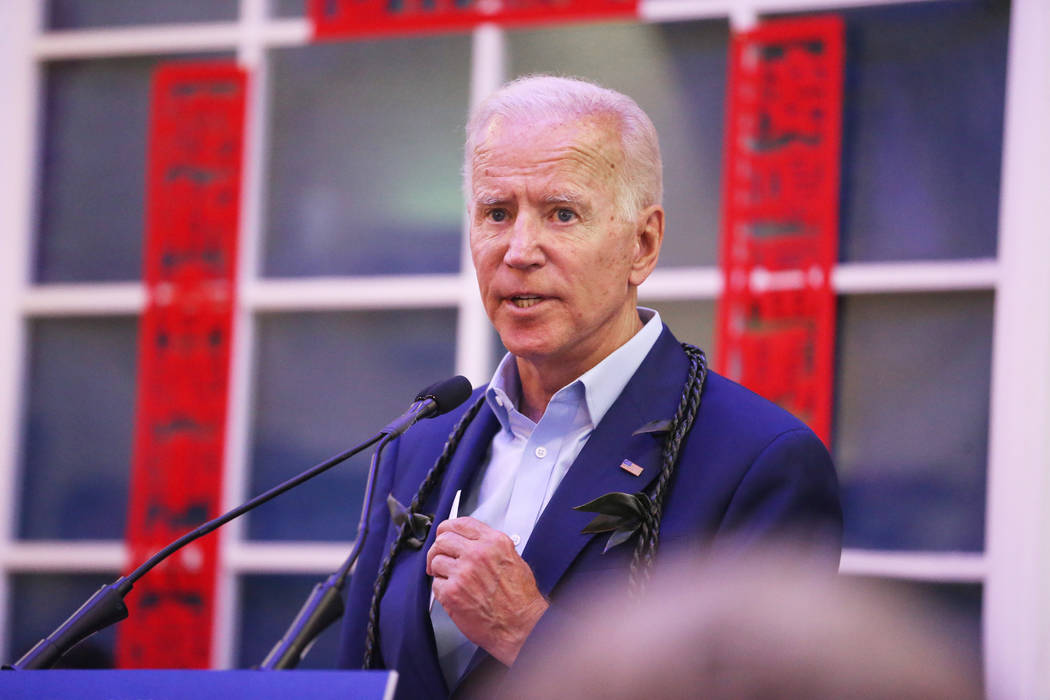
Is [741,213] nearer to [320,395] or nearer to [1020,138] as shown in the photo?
[1020,138]

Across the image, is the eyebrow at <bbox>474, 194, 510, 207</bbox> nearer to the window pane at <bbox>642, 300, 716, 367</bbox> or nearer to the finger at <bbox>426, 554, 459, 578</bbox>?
the finger at <bbox>426, 554, 459, 578</bbox>

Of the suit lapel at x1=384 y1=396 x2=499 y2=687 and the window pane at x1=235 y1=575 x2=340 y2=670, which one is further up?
the suit lapel at x1=384 y1=396 x2=499 y2=687

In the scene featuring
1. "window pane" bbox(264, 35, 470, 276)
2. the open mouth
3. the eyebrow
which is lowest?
the open mouth

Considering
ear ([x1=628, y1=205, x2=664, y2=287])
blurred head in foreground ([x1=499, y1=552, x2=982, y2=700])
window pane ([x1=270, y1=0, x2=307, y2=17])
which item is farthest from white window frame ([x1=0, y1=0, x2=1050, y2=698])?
blurred head in foreground ([x1=499, y1=552, x2=982, y2=700])

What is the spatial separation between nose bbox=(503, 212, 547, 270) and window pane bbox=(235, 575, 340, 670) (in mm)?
2080

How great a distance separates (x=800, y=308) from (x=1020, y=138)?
74 cm

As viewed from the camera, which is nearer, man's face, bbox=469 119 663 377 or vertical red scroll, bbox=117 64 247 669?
man's face, bbox=469 119 663 377

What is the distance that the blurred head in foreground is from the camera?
48cm

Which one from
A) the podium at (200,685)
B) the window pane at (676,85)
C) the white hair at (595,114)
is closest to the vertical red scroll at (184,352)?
the window pane at (676,85)

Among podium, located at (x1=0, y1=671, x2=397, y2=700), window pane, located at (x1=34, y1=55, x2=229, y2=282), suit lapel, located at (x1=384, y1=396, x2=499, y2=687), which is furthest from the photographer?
window pane, located at (x1=34, y1=55, x2=229, y2=282)

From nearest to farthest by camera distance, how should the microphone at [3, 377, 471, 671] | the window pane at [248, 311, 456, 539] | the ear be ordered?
the microphone at [3, 377, 471, 671], the ear, the window pane at [248, 311, 456, 539]

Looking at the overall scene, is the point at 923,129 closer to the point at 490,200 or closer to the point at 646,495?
the point at 490,200

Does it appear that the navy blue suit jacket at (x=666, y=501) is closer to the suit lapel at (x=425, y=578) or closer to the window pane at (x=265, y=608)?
the suit lapel at (x=425, y=578)

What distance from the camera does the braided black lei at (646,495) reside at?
159 centimetres
